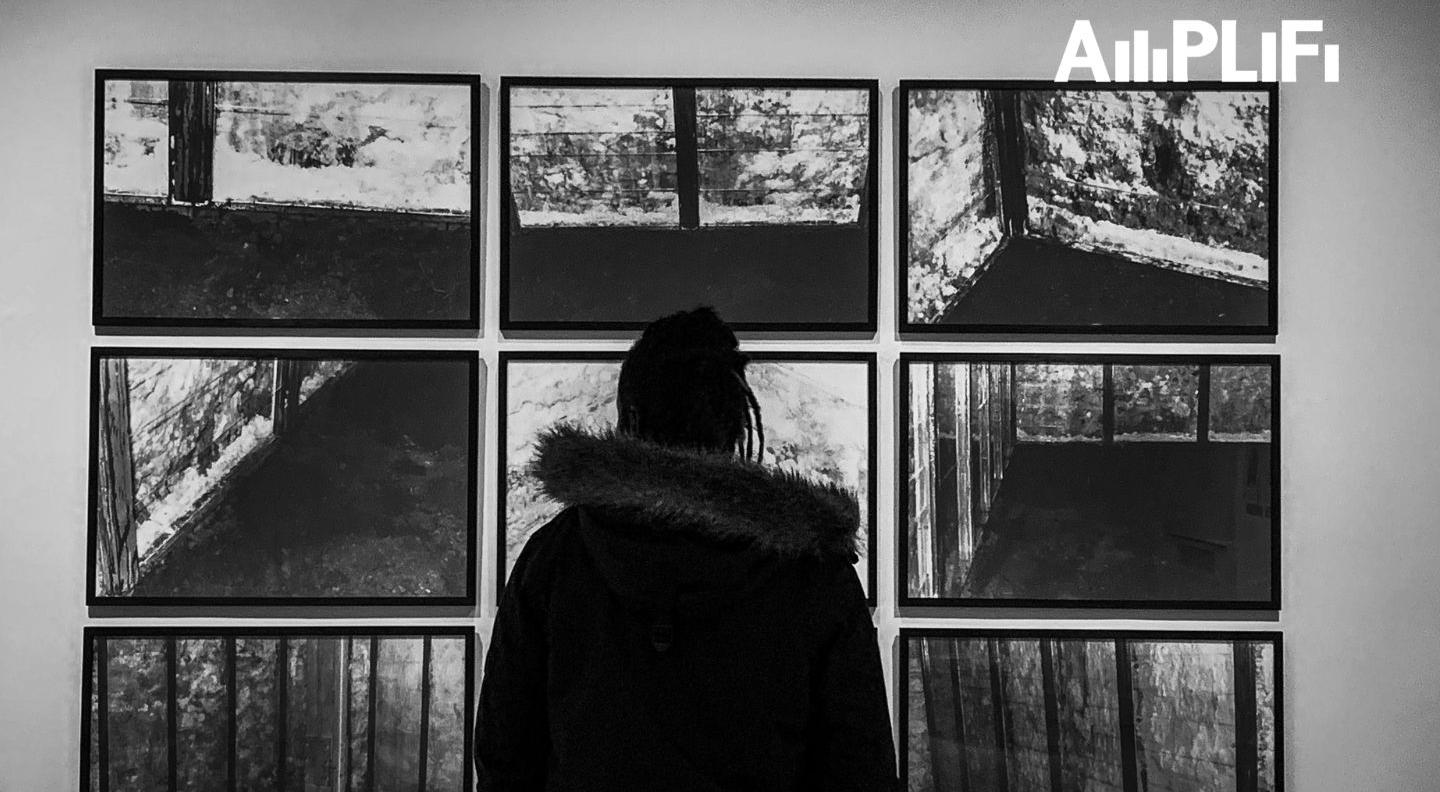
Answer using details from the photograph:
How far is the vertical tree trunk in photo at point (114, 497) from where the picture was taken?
5.94ft

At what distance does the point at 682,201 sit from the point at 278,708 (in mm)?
1189

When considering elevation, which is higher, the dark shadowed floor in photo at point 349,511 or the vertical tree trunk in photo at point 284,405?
the vertical tree trunk in photo at point 284,405

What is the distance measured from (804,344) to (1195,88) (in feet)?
2.89

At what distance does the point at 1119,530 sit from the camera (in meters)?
1.85

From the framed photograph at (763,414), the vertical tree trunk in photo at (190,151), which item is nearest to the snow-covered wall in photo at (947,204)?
the framed photograph at (763,414)

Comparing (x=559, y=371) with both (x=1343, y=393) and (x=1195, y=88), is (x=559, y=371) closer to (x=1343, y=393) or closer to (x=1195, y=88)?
(x=1195, y=88)

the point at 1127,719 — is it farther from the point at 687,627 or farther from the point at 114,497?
the point at 114,497

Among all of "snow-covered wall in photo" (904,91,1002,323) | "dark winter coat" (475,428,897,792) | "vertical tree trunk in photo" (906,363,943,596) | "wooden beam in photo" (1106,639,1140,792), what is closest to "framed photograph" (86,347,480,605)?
"dark winter coat" (475,428,897,792)

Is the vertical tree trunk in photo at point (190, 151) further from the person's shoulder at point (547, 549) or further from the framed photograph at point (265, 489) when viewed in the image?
the person's shoulder at point (547, 549)

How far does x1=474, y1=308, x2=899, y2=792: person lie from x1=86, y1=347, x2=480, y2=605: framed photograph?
0.64 metres

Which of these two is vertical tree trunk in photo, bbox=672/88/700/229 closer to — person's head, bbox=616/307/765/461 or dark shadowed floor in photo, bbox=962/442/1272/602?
person's head, bbox=616/307/765/461

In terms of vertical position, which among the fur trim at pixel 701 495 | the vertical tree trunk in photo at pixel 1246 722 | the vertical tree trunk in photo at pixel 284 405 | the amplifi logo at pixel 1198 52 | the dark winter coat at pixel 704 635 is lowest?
the vertical tree trunk in photo at pixel 1246 722

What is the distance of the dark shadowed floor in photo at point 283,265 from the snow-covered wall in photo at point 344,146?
0.13 feet

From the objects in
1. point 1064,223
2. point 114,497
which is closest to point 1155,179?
point 1064,223
